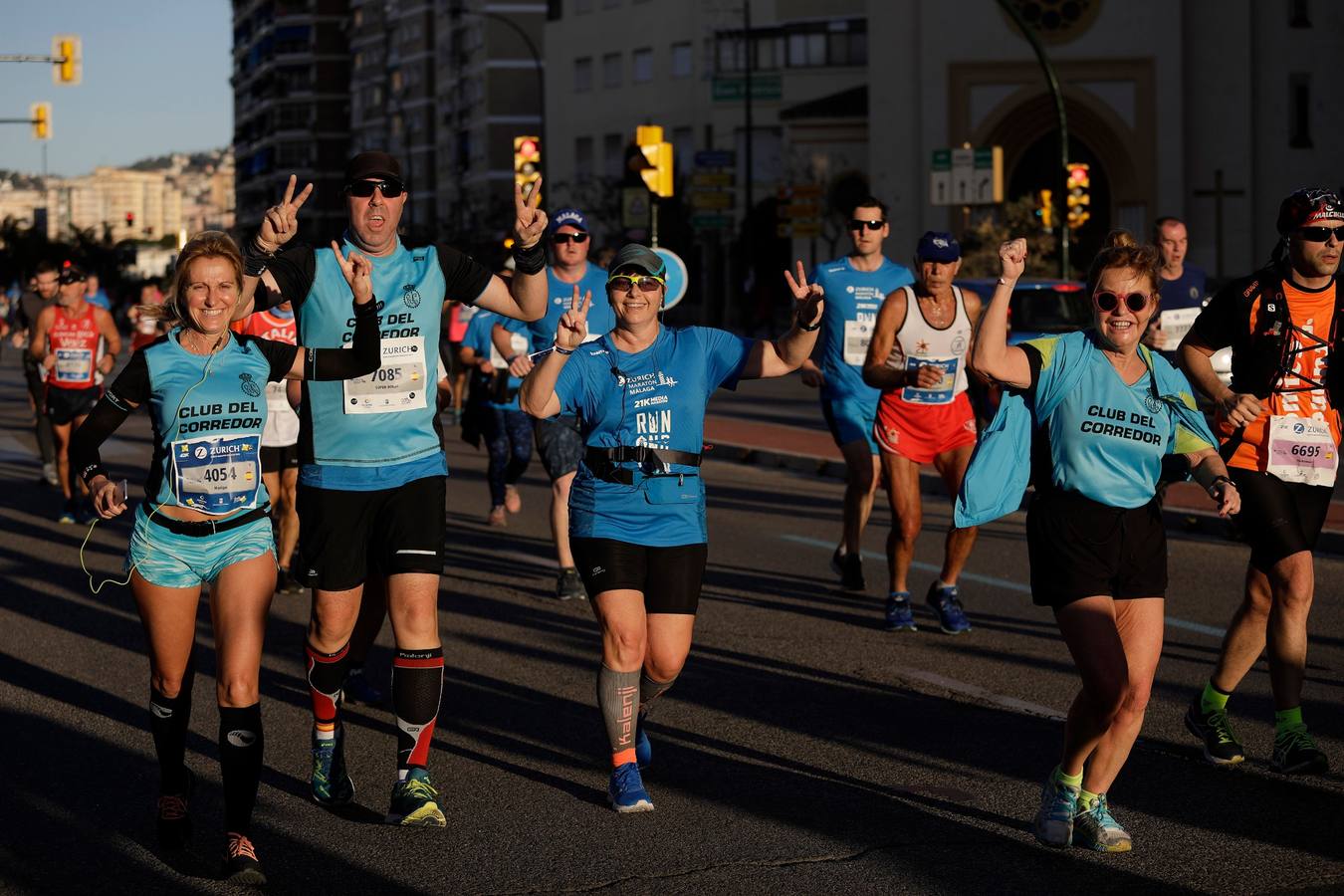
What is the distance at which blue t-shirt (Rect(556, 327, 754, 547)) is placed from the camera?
20.9ft

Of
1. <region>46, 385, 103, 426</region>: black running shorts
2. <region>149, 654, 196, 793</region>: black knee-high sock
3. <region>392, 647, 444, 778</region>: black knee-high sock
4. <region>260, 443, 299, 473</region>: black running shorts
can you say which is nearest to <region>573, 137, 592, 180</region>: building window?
<region>46, 385, 103, 426</region>: black running shorts

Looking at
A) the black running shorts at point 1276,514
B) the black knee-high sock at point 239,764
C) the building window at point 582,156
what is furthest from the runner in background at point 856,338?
the building window at point 582,156

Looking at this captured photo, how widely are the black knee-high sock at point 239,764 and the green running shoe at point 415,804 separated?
585mm

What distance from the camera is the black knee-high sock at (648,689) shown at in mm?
6531

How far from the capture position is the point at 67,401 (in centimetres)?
1521

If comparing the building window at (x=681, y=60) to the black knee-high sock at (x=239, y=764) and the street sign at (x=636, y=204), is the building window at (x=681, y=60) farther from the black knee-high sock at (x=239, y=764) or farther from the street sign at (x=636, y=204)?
the black knee-high sock at (x=239, y=764)

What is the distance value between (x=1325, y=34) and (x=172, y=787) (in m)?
53.7

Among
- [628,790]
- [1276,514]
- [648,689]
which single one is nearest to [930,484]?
[1276,514]

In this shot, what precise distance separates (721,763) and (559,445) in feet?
14.3

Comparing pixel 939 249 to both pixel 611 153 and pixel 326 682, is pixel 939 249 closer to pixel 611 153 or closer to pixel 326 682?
pixel 326 682

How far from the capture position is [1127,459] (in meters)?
5.91

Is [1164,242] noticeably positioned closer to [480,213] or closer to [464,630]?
[464,630]

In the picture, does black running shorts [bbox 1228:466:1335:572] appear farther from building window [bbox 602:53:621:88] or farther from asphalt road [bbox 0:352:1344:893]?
building window [bbox 602:53:621:88]

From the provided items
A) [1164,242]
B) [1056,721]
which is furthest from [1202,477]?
[1164,242]
